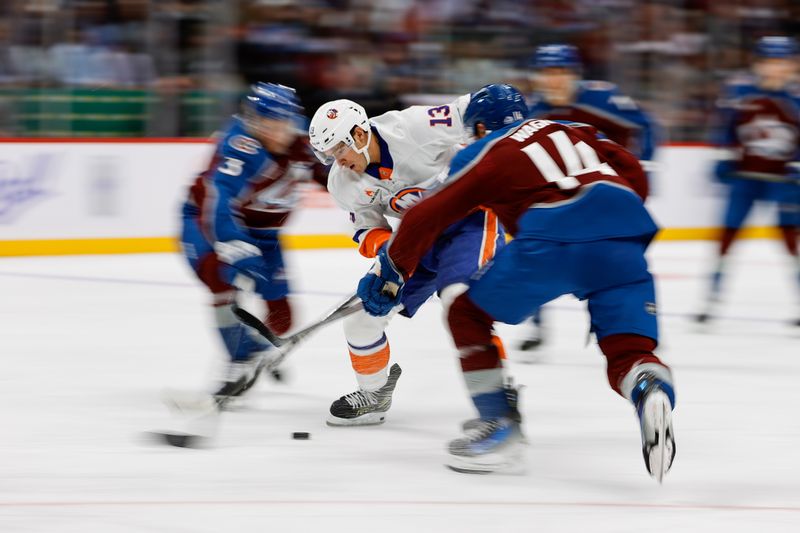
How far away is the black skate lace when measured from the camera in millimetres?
4266

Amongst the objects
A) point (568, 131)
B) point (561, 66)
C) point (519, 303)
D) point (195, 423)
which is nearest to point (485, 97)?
point (568, 131)

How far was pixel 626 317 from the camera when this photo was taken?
3.36 m

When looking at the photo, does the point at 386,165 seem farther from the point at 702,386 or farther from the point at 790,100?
the point at 790,100

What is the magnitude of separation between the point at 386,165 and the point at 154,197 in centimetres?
531

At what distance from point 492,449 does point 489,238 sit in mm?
820

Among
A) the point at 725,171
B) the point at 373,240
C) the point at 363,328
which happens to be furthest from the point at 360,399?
the point at 725,171

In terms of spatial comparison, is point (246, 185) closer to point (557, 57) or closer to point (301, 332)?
point (301, 332)

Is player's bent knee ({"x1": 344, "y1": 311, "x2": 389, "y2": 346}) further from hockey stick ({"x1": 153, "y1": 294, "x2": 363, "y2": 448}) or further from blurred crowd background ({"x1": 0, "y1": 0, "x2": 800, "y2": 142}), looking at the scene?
blurred crowd background ({"x1": 0, "y1": 0, "x2": 800, "y2": 142})

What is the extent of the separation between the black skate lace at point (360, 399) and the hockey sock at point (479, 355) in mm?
781

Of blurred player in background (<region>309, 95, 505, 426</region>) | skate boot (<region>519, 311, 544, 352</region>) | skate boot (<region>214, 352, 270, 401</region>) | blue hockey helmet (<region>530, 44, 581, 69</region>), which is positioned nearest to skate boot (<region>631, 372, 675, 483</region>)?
blurred player in background (<region>309, 95, 505, 426</region>)

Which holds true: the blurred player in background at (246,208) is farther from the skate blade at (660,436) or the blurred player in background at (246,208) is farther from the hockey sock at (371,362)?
the skate blade at (660,436)

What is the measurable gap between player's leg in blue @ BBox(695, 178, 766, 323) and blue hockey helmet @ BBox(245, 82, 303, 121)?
3.02 metres

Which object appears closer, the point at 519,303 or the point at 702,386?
the point at 519,303

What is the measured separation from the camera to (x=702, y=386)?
5.09 metres
